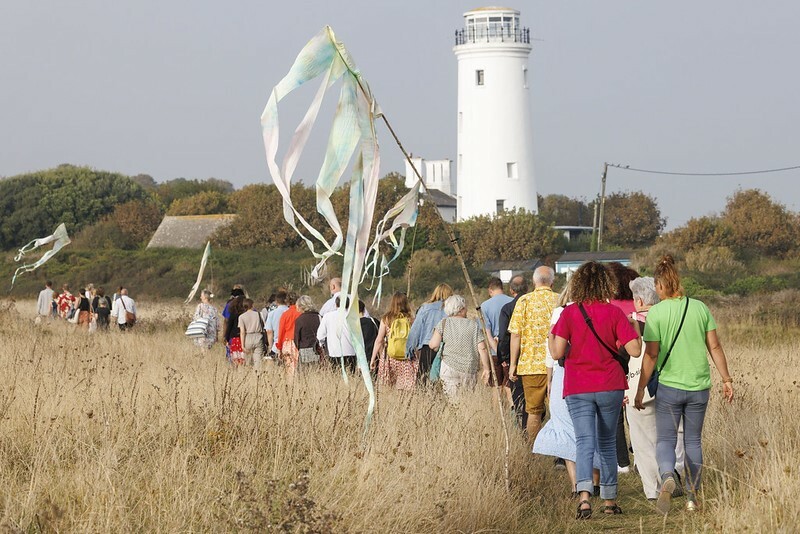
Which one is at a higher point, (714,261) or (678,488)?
(714,261)

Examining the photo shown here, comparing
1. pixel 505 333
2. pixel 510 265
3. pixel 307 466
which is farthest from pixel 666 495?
pixel 510 265

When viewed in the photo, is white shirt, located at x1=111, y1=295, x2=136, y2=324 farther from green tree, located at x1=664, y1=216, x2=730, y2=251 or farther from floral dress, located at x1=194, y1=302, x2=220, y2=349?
green tree, located at x1=664, y1=216, x2=730, y2=251

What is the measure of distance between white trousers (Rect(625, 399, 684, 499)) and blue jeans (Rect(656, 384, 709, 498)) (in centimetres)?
44

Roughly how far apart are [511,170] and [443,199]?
35.1 metres

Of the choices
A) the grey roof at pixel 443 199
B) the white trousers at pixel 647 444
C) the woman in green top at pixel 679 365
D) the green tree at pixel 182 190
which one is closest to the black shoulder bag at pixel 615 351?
the woman in green top at pixel 679 365

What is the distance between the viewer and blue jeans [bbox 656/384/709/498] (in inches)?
328

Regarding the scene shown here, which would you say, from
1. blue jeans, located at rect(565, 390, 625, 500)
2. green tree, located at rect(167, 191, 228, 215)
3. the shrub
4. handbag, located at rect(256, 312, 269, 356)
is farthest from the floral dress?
green tree, located at rect(167, 191, 228, 215)

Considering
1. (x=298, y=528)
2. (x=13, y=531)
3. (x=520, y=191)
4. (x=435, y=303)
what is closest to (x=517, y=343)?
(x=435, y=303)

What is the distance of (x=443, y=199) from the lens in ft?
319

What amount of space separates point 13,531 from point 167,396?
4.24 metres

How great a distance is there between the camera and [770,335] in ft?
84.6

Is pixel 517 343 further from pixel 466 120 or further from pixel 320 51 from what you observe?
pixel 466 120

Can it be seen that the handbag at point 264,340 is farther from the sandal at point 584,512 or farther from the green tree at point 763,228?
the green tree at point 763,228

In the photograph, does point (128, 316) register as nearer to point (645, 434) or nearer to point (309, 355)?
point (309, 355)
